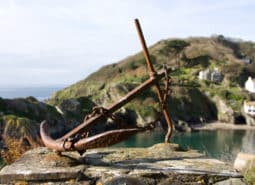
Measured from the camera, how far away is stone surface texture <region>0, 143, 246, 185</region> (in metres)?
4.07

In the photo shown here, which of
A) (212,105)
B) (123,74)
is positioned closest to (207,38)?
(123,74)

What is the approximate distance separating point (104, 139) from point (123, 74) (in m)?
88.0

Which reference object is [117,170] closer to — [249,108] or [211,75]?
[249,108]

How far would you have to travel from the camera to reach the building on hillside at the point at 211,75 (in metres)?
80.7

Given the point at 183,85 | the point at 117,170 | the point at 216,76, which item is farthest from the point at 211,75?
the point at 117,170

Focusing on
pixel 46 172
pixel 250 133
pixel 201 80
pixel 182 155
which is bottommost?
pixel 250 133

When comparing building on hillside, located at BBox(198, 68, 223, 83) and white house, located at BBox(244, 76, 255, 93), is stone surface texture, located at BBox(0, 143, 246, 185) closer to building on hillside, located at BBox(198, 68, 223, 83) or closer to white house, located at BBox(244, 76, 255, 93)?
building on hillside, located at BBox(198, 68, 223, 83)

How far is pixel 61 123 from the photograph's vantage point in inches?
2047

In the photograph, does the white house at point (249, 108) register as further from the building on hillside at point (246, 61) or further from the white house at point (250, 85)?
the building on hillside at point (246, 61)

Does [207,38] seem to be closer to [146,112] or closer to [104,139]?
[146,112]

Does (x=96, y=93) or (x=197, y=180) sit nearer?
(x=197, y=180)

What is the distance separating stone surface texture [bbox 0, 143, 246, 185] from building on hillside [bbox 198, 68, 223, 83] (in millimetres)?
77094

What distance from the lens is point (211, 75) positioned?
81.3 meters

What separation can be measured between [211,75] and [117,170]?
259ft
